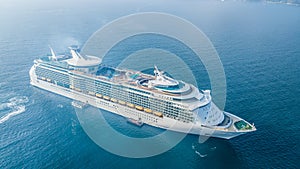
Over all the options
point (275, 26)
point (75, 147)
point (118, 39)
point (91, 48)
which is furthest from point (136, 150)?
point (275, 26)

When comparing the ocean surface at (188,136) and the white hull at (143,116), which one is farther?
the white hull at (143,116)

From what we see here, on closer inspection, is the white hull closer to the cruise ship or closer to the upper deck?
the cruise ship

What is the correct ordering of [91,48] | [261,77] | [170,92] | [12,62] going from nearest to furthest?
1. [170,92]
2. [261,77]
3. [12,62]
4. [91,48]

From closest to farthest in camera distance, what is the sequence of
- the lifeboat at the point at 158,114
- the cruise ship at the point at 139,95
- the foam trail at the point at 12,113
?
the cruise ship at the point at 139,95, the lifeboat at the point at 158,114, the foam trail at the point at 12,113

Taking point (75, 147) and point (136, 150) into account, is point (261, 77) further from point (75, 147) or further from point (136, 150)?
point (75, 147)

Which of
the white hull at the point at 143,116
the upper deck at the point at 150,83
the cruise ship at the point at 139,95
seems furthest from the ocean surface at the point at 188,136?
the upper deck at the point at 150,83

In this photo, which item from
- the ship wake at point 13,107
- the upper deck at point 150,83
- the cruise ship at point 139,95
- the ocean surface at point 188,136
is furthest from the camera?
the ship wake at point 13,107

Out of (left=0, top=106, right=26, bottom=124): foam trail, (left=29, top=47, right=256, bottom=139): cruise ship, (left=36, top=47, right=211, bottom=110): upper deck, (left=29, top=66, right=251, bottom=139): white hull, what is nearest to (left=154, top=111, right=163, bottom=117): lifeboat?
(left=29, top=47, right=256, bottom=139): cruise ship

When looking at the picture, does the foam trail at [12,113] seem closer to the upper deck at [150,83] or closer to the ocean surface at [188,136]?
the ocean surface at [188,136]
